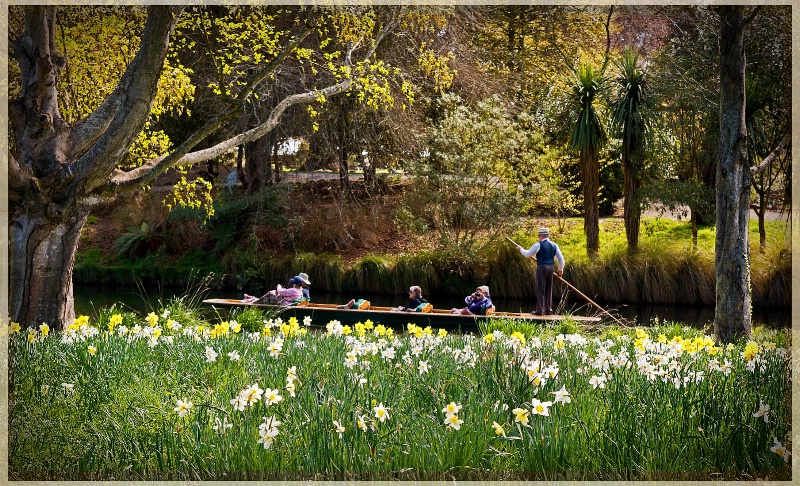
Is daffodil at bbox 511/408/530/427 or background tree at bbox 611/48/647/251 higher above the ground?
background tree at bbox 611/48/647/251

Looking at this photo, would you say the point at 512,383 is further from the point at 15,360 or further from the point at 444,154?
the point at 444,154

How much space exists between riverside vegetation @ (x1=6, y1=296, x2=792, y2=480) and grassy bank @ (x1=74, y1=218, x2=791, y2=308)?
44.4 ft

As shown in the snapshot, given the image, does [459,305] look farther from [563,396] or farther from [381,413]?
[381,413]

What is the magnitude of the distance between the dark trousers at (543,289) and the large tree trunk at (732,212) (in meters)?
5.56

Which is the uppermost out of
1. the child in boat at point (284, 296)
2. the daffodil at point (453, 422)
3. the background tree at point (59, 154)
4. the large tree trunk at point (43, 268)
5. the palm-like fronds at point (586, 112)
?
the palm-like fronds at point (586, 112)

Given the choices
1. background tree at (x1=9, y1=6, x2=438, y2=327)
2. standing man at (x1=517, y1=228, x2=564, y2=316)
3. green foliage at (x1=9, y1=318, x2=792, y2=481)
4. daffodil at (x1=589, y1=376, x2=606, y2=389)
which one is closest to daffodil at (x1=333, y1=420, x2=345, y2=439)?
green foliage at (x1=9, y1=318, x2=792, y2=481)

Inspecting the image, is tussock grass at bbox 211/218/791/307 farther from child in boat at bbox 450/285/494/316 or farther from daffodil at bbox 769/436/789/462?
daffodil at bbox 769/436/789/462

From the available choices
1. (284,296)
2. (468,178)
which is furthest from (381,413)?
(468,178)

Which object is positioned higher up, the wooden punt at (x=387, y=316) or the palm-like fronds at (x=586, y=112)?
the palm-like fronds at (x=586, y=112)

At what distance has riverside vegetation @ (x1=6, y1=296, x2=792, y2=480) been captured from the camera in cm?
385

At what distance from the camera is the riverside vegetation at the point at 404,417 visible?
151 inches

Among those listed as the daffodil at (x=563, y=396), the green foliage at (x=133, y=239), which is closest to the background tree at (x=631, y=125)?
the green foliage at (x=133, y=239)

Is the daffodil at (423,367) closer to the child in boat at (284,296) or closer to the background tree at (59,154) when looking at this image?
the background tree at (59,154)

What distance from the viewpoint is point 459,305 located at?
2039 cm
